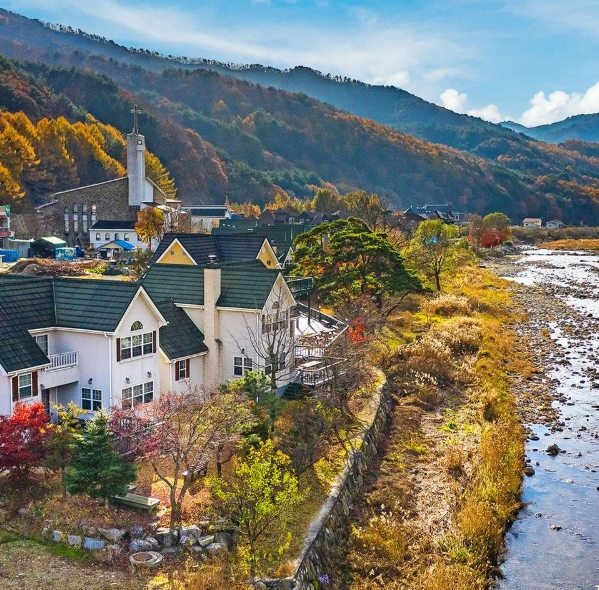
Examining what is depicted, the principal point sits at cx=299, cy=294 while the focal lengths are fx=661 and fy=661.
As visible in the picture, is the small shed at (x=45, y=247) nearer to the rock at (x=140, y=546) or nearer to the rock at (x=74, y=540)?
the rock at (x=74, y=540)

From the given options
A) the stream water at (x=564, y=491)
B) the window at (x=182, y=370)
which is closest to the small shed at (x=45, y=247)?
the window at (x=182, y=370)

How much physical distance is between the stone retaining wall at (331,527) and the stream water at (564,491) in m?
4.60

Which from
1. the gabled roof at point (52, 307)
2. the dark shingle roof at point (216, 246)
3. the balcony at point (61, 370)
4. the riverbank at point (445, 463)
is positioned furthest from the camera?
the dark shingle roof at point (216, 246)

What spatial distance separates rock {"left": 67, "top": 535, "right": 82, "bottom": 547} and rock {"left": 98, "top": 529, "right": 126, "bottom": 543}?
1.66 feet

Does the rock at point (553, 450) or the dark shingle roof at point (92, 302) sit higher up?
the dark shingle roof at point (92, 302)

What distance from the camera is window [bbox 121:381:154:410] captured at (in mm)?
22141

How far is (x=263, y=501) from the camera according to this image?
52.9ft

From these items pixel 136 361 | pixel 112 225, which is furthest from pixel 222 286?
pixel 112 225

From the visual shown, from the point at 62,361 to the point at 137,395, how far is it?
2.78 metres

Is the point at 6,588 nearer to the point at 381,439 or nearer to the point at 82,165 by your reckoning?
the point at 381,439

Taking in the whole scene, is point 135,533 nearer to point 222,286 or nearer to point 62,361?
point 62,361

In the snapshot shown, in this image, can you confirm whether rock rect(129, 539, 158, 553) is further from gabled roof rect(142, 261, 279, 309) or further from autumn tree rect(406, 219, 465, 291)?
autumn tree rect(406, 219, 465, 291)

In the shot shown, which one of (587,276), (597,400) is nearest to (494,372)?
(597,400)

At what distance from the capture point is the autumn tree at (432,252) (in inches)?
2245
